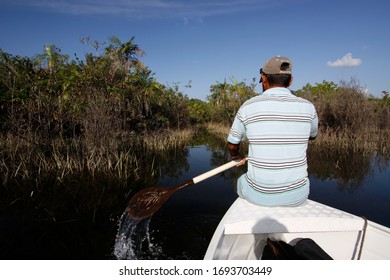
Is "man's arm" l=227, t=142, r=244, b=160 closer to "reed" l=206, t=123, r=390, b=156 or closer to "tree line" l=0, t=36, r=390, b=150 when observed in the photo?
"tree line" l=0, t=36, r=390, b=150

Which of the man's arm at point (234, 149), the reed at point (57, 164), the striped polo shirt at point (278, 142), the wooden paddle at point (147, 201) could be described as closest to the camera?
the striped polo shirt at point (278, 142)

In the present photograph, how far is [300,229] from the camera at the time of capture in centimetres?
210

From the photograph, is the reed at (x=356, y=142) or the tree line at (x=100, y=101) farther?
the reed at (x=356, y=142)

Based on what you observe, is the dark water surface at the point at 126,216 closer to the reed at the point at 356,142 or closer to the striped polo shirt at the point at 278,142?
the striped polo shirt at the point at 278,142

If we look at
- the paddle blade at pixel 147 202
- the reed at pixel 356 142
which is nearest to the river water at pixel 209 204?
the paddle blade at pixel 147 202

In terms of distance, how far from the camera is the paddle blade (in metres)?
3.41

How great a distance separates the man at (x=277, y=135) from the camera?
6.70 ft

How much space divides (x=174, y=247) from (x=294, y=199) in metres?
2.48

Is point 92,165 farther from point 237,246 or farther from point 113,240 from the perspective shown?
point 237,246

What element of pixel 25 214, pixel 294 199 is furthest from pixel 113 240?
pixel 294 199

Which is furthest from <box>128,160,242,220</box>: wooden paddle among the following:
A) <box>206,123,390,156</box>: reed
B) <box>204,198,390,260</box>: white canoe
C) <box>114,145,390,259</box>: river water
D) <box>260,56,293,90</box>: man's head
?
<box>206,123,390,156</box>: reed

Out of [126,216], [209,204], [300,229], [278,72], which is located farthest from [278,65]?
[209,204]

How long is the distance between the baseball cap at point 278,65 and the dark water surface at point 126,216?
116 inches
